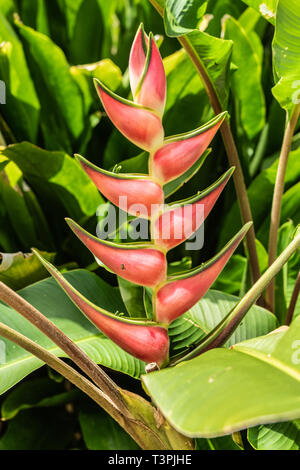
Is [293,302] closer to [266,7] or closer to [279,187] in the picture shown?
[279,187]

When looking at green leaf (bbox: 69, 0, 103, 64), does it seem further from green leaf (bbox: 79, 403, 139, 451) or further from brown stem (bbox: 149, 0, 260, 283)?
green leaf (bbox: 79, 403, 139, 451)

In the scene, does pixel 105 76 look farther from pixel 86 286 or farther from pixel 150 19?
pixel 86 286

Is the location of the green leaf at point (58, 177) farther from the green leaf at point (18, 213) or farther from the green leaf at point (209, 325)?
the green leaf at point (209, 325)

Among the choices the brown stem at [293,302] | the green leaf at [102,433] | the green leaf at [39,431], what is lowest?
the green leaf at [39,431]

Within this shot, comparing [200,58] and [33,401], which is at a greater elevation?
[200,58]

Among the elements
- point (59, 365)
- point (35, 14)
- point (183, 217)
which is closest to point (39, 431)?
point (59, 365)

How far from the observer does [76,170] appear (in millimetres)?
689

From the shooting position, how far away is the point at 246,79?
763 mm

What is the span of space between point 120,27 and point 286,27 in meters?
0.60

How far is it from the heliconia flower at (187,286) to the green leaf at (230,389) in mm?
53

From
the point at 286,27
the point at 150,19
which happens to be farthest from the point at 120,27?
the point at 286,27

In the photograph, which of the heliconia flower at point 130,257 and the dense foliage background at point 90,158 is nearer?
the heliconia flower at point 130,257

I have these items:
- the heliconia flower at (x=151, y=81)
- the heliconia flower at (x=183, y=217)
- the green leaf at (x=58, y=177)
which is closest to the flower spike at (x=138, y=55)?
the heliconia flower at (x=151, y=81)

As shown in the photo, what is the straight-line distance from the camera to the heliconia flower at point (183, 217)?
44 centimetres
